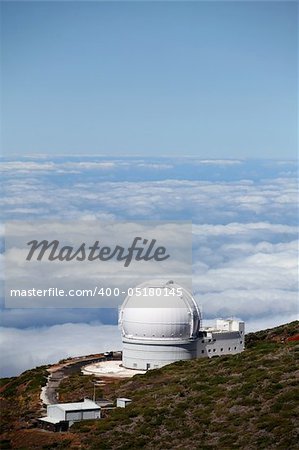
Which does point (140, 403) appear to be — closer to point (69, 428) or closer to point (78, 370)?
point (69, 428)

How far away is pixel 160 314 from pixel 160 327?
0.86m

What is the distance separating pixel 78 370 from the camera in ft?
189

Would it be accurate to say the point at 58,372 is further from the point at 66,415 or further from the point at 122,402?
the point at 66,415

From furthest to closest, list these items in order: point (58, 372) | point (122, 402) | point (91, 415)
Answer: point (58, 372) → point (122, 402) → point (91, 415)

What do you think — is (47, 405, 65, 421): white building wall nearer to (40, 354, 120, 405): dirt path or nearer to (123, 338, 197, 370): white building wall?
(40, 354, 120, 405): dirt path

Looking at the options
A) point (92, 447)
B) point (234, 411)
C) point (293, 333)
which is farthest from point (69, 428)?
point (293, 333)

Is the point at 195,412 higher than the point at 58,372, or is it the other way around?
the point at 195,412

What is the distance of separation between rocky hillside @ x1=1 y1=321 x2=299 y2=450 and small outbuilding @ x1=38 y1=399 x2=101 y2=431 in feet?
2.45

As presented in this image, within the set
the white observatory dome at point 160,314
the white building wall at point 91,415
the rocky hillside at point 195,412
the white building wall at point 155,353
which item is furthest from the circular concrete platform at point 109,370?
the white building wall at point 91,415

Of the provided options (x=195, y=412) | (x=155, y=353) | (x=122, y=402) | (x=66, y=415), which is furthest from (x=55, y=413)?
(x=155, y=353)

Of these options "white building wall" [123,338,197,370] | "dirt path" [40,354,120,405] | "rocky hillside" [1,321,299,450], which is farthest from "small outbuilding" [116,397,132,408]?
"white building wall" [123,338,197,370]

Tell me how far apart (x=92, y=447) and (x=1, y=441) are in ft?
16.3

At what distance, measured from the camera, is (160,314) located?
54875 millimetres

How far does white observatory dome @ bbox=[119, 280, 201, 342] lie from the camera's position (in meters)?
54.9
